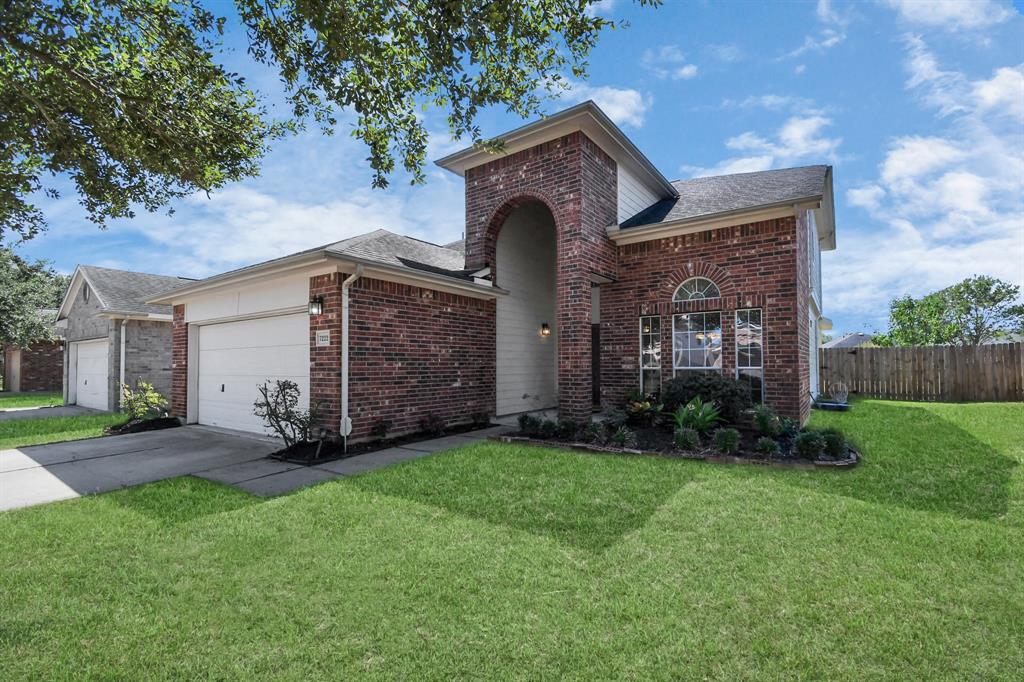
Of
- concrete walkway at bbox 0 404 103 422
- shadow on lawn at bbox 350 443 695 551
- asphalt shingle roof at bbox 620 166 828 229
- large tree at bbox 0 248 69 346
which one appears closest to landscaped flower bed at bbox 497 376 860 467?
shadow on lawn at bbox 350 443 695 551

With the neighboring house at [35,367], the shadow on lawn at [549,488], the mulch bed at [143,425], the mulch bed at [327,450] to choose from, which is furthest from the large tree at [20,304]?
the shadow on lawn at [549,488]

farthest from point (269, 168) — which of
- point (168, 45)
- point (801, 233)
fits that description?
point (801, 233)

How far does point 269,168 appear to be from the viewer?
28.4 feet

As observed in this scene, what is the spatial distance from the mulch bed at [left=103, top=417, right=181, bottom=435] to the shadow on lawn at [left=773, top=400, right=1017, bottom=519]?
11393 mm

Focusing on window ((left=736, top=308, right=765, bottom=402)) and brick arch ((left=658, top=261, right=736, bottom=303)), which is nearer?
window ((left=736, top=308, right=765, bottom=402))

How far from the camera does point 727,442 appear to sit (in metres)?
6.05

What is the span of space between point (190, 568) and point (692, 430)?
231 inches

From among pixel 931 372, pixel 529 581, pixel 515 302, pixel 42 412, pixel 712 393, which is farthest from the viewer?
pixel 42 412

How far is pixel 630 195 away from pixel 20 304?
26.4 metres

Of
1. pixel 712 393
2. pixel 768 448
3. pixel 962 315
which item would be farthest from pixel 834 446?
pixel 962 315

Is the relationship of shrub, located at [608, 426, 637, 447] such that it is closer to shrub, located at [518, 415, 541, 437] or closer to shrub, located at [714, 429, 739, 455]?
shrub, located at [714, 429, 739, 455]

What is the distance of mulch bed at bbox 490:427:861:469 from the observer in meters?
5.51

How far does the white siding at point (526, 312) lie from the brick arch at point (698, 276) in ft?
10.7

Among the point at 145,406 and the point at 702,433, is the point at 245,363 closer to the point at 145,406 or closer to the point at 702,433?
the point at 145,406
